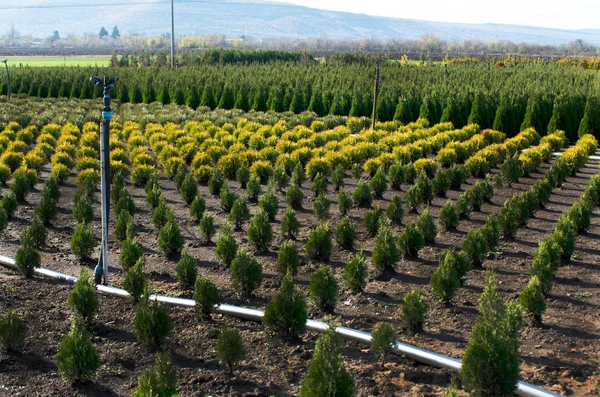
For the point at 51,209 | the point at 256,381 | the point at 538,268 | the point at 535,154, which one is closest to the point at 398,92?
the point at 535,154

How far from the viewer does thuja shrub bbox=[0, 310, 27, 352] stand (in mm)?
6504

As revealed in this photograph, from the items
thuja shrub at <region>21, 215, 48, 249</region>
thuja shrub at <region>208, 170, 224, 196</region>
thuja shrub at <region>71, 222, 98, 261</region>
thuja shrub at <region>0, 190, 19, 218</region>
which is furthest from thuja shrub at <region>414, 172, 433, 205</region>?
thuja shrub at <region>0, 190, 19, 218</region>

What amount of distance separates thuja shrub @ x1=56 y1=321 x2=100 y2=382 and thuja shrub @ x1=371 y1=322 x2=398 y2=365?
2.37 m

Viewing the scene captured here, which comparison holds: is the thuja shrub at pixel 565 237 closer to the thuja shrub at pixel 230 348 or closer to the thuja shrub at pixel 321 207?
the thuja shrub at pixel 321 207

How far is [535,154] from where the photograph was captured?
54.7 ft

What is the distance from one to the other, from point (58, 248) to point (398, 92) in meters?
19.9

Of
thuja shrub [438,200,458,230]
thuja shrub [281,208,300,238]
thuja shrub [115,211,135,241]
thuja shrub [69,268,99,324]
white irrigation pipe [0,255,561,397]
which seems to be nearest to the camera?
white irrigation pipe [0,255,561,397]

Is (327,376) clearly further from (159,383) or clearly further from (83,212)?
(83,212)

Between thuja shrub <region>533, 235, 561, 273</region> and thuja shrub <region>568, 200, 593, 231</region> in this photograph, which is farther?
thuja shrub <region>568, 200, 593, 231</region>

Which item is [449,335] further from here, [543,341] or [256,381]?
[256,381]

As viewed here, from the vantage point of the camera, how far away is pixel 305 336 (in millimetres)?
7094

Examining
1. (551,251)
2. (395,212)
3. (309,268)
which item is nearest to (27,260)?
(309,268)

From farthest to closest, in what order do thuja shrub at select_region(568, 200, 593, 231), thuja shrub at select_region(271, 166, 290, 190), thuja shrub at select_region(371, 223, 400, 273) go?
thuja shrub at select_region(271, 166, 290, 190)
thuja shrub at select_region(568, 200, 593, 231)
thuja shrub at select_region(371, 223, 400, 273)

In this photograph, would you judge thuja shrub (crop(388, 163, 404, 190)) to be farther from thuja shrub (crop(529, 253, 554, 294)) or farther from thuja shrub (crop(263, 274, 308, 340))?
thuja shrub (crop(263, 274, 308, 340))
